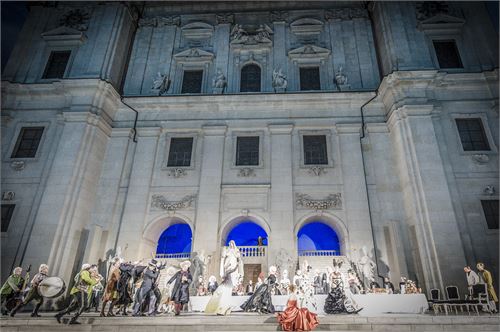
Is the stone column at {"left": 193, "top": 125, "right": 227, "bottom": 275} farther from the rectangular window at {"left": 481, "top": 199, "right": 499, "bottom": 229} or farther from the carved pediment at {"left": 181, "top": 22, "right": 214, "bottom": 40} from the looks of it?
the rectangular window at {"left": 481, "top": 199, "right": 499, "bottom": 229}

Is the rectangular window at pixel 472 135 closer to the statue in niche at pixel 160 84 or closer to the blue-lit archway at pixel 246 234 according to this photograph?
the blue-lit archway at pixel 246 234

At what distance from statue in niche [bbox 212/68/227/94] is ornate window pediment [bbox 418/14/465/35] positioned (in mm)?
13747

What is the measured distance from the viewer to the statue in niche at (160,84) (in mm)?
22533

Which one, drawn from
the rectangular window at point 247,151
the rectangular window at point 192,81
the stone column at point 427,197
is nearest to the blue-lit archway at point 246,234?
the rectangular window at point 247,151

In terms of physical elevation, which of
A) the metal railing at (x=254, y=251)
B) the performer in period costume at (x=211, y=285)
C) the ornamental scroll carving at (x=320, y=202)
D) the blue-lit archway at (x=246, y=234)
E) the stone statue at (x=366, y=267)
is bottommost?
the performer in period costume at (x=211, y=285)

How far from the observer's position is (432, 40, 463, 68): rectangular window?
69.4 ft

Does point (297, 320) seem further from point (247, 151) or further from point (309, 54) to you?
point (309, 54)

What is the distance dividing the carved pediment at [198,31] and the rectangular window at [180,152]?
9.02 meters

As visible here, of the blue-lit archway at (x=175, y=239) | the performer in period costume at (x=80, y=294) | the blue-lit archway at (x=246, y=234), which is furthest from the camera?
the blue-lit archway at (x=246, y=234)

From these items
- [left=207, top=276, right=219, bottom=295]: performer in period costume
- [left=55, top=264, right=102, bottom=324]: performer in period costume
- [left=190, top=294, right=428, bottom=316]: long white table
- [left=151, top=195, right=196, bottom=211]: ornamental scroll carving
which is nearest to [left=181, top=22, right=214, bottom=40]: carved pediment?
[left=151, top=195, right=196, bottom=211]: ornamental scroll carving

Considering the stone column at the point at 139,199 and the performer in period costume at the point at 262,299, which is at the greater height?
the stone column at the point at 139,199

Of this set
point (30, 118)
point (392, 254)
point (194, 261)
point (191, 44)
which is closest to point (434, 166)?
point (392, 254)

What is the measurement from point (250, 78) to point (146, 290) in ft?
54.5

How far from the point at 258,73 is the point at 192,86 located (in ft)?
15.9
